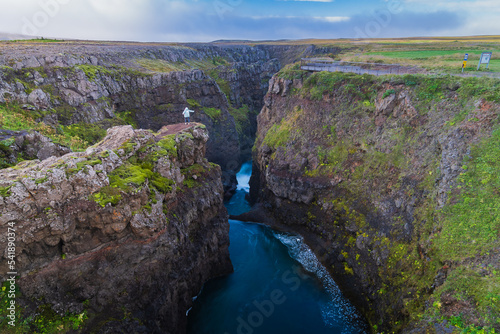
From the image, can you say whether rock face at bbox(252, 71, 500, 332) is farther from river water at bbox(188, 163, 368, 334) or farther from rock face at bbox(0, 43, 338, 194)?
rock face at bbox(0, 43, 338, 194)

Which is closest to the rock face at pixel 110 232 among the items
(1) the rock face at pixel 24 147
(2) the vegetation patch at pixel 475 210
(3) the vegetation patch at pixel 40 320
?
(3) the vegetation patch at pixel 40 320

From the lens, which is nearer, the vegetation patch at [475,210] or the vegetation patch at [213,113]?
the vegetation patch at [475,210]

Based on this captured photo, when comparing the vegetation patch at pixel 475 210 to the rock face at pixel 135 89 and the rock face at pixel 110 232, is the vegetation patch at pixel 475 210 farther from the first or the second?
the rock face at pixel 135 89

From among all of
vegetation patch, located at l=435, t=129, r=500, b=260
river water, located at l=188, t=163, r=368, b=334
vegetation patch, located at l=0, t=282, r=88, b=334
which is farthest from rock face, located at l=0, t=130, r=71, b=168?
vegetation patch, located at l=435, t=129, r=500, b=260

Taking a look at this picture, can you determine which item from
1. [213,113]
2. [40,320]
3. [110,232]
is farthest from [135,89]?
[40,320]

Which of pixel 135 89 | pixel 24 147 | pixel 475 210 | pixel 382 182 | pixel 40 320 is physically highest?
pixel 135 89

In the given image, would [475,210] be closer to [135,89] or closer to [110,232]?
[110,232]
